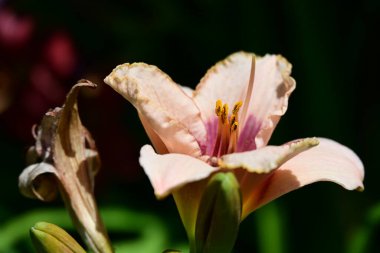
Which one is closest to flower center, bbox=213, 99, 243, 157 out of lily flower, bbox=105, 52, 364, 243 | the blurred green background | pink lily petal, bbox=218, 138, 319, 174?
lily flower, bbox=105, 52, 364, 243

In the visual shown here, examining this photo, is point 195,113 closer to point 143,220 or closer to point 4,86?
point 143,220

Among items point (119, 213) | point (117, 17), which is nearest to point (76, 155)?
point (119, 213)

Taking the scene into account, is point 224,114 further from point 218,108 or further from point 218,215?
point 218,215

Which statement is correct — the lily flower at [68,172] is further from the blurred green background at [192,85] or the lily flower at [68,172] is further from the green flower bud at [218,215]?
the blurred green background at [192,85]

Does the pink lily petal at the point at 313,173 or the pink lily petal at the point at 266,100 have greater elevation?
the pink lily petal at the point at 266,100

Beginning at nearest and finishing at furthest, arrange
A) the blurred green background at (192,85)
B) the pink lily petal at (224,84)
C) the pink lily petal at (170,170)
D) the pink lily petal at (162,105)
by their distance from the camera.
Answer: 1. the pink lily petal at (170,170)
2. the pink lily petal at (162,105)
3. the pink lily petal at (224,84)
4. the blurred green background at (192,85)

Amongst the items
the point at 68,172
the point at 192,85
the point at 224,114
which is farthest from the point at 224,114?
the point at 192,85

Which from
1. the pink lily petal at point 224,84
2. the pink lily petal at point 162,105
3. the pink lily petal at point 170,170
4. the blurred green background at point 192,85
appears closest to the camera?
the pink lily petal at point 170,170

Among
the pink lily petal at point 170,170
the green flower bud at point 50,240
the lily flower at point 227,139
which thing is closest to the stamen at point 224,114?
the lily flower at point 227,139
